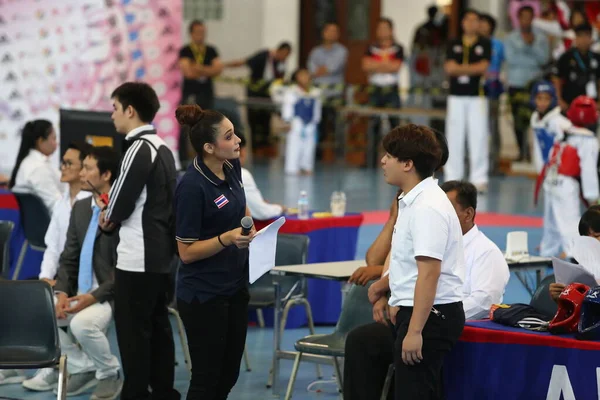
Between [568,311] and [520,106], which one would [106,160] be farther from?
[520,106]

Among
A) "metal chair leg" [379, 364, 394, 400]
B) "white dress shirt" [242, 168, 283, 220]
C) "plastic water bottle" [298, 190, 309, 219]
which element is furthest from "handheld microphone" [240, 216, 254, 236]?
"plastic water bottle" [298, 190, 309, 219]

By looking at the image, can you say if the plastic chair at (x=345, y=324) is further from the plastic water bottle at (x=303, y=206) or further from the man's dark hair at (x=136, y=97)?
the plastic water bottle at (x=303, y=206)

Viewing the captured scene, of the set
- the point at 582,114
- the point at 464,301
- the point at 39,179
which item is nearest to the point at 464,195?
the point at 464,301

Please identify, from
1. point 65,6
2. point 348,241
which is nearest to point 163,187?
point 348,241

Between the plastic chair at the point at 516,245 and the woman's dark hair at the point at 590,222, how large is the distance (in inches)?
49.9

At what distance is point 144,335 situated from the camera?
5.61 m

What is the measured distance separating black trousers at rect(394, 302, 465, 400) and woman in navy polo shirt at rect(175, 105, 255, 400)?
796mm

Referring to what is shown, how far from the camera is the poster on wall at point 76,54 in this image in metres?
11.5

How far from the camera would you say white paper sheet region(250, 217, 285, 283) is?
466 cm

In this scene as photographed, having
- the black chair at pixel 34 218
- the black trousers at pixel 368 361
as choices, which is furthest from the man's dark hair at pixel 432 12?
the black trousers at pixel 368 361

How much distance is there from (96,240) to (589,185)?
15.8 feet

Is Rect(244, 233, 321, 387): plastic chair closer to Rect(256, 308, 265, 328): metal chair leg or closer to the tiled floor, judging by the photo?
the tiled floor

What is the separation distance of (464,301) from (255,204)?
8.46 feet

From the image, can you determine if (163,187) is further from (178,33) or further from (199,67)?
(199,67)
